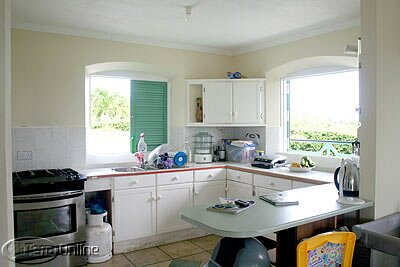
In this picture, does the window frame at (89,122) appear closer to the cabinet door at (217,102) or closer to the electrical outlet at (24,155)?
the cabinet door at (217,102)

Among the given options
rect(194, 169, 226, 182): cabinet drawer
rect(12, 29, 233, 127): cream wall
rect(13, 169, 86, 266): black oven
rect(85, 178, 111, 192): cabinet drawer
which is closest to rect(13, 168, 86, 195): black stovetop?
rect(13, 169, 86, 266): black oven

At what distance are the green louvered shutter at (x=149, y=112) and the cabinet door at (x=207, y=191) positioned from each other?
39.5 inches

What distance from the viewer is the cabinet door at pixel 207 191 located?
4.25 m

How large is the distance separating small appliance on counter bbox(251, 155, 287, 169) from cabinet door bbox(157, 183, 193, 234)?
88cm

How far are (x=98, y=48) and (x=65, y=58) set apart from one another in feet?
1.36

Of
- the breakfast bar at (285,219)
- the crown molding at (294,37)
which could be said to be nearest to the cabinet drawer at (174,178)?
the breakfast bar at (285,219)

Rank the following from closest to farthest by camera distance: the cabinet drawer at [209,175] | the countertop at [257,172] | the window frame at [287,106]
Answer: the countertop at [257,172], the cabinet drawer at [209,175], the window frame at [287,106]

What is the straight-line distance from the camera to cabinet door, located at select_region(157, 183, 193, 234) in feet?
13.1

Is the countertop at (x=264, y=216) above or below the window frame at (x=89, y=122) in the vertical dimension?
below

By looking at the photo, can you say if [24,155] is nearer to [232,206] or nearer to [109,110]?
[109,110]

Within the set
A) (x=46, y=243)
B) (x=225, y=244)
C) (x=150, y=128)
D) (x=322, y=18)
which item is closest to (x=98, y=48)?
(x=150, y=128)

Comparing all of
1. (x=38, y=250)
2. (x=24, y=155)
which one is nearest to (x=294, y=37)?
(x=24, y=155)

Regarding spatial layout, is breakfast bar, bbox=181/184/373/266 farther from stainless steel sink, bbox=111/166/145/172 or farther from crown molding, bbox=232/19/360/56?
stainless steel sink, bbox=111/166/145/172

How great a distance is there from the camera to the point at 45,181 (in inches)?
126
